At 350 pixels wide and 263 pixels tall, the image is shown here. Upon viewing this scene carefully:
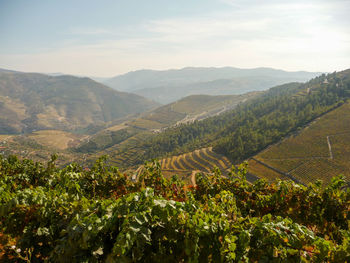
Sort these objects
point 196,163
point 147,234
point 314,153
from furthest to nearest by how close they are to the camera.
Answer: point 196,163
point 314,153
point 147,234

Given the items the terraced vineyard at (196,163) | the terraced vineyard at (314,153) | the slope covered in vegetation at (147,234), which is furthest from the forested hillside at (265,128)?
the slope covered in vegetation at (147,234)

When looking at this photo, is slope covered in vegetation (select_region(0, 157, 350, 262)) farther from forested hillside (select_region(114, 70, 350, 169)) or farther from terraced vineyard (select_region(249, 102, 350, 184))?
forested hillside (select_region(114, 70, 350, 169))

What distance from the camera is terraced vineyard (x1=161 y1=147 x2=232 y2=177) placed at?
379 ft

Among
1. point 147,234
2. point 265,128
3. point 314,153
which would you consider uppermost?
point 147,234

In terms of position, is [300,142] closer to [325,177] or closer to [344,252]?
[325,177]

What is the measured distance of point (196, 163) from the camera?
124625mm

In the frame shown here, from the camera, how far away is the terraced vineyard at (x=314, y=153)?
89750 mm

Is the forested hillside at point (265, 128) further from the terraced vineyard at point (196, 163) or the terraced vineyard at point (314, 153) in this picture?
the terraced vineyard at point (314, 153)

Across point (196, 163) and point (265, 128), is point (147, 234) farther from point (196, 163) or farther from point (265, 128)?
point (265, 128)

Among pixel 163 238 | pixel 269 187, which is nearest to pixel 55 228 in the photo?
pixel 163 238

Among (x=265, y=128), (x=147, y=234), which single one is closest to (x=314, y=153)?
(x=265, y=128)

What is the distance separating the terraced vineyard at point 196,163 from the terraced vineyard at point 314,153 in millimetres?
17428

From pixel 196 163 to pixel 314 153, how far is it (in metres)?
61.8

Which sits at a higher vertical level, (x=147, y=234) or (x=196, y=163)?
(x=147, y=234)
